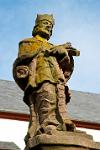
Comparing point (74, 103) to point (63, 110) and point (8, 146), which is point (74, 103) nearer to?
point (8, 146)

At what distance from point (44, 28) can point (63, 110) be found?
4.91 feet

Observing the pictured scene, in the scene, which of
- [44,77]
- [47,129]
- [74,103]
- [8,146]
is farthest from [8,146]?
[47,129]

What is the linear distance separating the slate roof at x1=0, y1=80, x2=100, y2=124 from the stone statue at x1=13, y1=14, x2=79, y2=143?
15.4 meters

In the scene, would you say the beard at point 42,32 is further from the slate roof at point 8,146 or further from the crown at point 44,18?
the slate roof at point 8,146

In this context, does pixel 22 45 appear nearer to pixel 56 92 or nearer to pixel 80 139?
pixel 56 92

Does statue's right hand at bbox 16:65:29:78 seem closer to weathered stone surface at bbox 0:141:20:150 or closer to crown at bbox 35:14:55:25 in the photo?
crown at bbox 35:14:55:25

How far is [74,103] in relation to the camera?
87.0ft

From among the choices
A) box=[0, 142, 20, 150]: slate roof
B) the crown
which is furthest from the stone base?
box=[0, 142, 20, 150]: slate roof

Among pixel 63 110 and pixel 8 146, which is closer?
pixel 63 110

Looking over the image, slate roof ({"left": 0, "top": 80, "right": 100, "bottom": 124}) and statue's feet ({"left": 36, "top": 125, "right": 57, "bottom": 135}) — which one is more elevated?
statue's feet ({"left": 36, "top": 125, "right": 57, "bottom": 135})

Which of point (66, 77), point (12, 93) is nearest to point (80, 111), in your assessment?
point (12, 93)

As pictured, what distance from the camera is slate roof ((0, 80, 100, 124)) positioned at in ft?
77.8

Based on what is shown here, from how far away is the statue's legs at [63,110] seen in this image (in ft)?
22.5

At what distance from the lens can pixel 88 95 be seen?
2819cm
